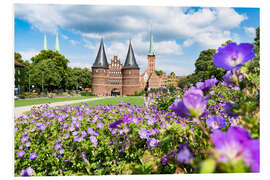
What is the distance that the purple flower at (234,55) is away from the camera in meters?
0.85

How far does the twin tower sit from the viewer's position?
4166 centimetres

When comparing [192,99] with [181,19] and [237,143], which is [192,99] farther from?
[181,19]

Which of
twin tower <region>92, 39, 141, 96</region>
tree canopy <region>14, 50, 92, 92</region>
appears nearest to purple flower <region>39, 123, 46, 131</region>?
tree canopy <region>14, 50, 92, 92</region>

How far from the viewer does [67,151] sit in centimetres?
210

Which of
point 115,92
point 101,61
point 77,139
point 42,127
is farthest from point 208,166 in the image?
point 115,92

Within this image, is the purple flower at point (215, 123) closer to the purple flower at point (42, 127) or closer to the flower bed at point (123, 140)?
the flower bed at point (123, 140)

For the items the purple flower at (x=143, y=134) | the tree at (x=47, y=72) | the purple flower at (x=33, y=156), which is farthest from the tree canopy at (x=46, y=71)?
the purple flower at (x=143, y=134)

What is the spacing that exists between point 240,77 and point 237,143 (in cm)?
43

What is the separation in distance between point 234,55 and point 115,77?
4463cm

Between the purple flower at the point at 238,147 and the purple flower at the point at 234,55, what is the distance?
1.29ft
